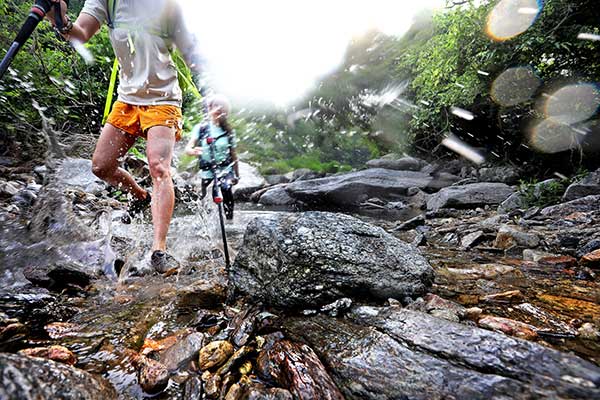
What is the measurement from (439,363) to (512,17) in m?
8.48

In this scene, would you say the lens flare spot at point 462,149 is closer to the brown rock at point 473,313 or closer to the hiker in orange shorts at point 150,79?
the brown rock at point 473,313

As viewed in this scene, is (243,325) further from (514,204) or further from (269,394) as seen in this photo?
(514,204)

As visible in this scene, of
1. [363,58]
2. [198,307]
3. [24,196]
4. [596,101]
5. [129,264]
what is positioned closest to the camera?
[198,307]

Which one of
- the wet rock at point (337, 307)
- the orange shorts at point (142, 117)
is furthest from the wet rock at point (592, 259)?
the orange shorts at point (142, 117)

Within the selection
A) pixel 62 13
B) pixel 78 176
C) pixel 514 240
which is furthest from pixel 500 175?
pixel 78 176

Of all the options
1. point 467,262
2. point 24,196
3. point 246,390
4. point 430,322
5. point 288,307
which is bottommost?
point 246,390

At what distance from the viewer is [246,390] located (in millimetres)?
1067

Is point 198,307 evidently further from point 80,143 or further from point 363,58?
point 363,58

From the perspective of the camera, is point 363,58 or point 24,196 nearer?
point 24,196

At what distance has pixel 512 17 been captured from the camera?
264 inches

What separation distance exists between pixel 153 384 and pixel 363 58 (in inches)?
692

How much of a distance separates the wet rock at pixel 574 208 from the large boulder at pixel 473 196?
2.69 metres

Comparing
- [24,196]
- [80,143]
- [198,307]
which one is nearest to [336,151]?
[80,143]

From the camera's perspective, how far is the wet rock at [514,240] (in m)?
3.03
